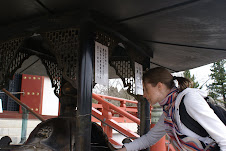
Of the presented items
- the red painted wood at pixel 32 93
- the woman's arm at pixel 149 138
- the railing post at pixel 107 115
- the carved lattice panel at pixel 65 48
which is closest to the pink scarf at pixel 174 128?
the woman's arm at pixel 149 138

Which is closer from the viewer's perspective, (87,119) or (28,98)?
(87,119)

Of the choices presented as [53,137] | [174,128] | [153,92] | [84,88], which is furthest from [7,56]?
[174,128]

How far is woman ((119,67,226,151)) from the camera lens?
4.22 ft

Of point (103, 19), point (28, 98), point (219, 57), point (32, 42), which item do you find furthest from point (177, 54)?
point (28, 98)

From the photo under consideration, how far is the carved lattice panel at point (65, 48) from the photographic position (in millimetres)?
2215

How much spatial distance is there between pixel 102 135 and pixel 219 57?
8.06 feet

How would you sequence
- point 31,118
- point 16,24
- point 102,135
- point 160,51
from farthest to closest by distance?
point 31,118 → point 160,51 → point 102,135 → point 16,24

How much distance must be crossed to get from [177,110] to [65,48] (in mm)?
1392

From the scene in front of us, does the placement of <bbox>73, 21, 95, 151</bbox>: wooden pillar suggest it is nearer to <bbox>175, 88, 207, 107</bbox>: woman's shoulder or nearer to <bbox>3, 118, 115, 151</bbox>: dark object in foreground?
<bbox>3, 118, 115, 151</bbox>: dark object in foreground

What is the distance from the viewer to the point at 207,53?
11.3 ft

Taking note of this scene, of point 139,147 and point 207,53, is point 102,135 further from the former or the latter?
point 207,53

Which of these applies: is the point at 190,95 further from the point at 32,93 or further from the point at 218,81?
the point at 218,81

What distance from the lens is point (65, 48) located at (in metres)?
2.28

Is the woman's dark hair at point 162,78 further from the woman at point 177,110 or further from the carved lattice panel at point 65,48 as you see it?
the carved lattice panel at point 65,48
